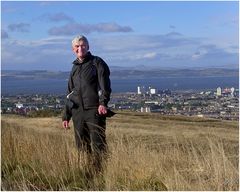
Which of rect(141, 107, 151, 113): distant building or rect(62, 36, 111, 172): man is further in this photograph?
rect(141, 107, 151, 113): distant building

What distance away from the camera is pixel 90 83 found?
24.0 feet

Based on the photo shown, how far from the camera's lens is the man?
7152 mm

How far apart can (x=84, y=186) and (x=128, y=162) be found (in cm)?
55

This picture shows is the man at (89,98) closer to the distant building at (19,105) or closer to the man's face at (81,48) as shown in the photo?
the man's face at (81,48)

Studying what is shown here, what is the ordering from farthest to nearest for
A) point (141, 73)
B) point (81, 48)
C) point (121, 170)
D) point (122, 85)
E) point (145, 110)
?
point (122, 85)
point (141, 73)
point (145, 110)
point (81, 48)
point (121, 170)

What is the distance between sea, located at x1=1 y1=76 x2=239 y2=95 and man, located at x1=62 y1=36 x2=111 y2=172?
1858cm

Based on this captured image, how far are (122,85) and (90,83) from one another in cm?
4195

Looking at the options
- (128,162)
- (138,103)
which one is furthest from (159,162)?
(138,103)

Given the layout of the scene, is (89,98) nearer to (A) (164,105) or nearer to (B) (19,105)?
(B) (19,105)

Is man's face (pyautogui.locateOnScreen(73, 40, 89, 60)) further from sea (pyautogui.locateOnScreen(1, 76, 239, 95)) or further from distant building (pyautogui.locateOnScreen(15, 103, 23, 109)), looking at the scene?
sea (pyautogui.locateOnScreen(1, 76, 239, 95))

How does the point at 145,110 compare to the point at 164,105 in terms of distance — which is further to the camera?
the point at 164,105

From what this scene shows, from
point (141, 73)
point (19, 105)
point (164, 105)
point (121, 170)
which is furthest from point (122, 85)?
point (121, 170)

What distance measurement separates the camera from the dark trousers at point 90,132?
718cm

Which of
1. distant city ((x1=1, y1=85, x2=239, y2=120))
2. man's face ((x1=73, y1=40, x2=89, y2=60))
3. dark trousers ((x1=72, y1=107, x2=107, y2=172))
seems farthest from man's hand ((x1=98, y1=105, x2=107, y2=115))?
distant city ((x1=1, y1=85, x2=239, y2=120))
